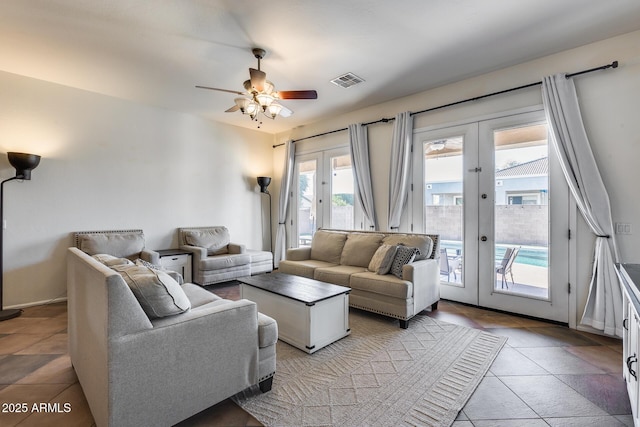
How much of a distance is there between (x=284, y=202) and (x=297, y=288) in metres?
3.57

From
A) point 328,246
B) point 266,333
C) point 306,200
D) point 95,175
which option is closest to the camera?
point 266,333

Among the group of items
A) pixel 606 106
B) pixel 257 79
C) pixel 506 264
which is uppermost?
pixel 257 79

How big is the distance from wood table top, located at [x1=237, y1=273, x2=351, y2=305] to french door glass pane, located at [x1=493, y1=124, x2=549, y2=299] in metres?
2.20

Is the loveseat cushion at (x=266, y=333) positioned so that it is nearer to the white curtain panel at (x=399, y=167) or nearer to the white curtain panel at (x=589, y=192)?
the white curtain panel at (x=399, y=167)

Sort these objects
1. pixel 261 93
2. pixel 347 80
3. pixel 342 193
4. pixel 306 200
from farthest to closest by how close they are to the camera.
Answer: pixel 306 200 < pixel 342 193 < pixel 347 80 < pixel 261 93

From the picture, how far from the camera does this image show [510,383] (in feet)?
7.10

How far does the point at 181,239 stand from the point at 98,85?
2.65 meters

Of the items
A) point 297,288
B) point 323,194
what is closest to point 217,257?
point 323,194

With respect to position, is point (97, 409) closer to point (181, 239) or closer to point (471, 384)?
point (471, 384)

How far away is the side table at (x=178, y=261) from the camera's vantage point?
14.9 ft

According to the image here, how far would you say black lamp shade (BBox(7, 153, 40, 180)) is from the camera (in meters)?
3.49

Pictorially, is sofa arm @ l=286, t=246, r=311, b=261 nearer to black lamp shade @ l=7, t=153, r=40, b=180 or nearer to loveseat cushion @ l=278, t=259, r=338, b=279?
loveseat cushion @ l=278, t=259, r=338, b=279

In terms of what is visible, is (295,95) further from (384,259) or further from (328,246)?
(328,246)

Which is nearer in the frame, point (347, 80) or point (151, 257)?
point (347, 80)
